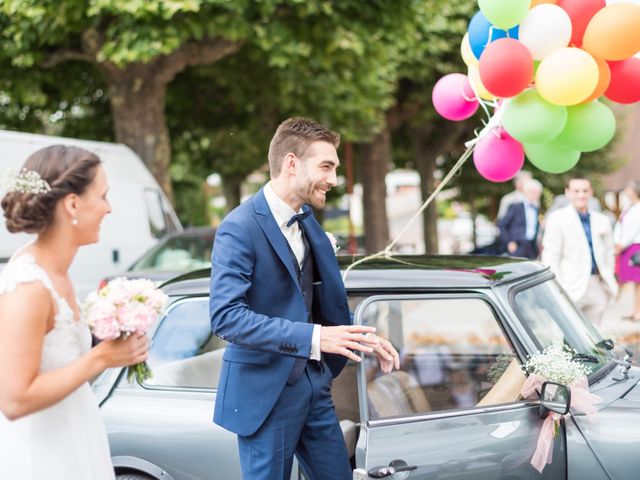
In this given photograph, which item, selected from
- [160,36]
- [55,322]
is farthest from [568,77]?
[160,36]

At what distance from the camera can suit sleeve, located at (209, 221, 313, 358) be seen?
2.67m

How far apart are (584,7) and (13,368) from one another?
10.8 ft

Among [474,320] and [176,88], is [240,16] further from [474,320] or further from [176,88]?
[176,88]

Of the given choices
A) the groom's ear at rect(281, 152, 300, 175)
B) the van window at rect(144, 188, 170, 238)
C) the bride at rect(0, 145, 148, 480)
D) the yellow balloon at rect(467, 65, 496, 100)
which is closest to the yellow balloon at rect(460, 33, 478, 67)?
the yellow balloon at rect(467, 65, 496, 100)

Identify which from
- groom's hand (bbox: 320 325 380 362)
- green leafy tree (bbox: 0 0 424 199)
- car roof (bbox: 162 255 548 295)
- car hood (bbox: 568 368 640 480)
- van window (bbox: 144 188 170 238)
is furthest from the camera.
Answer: van window (bbox: 144 188 170 238)

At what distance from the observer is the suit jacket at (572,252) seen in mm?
6473

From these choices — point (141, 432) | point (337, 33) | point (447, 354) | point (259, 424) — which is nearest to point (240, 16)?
point (337, 33)

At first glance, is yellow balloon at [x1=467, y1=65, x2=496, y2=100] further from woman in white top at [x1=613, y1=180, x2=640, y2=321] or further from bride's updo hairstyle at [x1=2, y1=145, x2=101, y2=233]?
woman in white top at [x1=613, y1=180, x2=640, y2=321]

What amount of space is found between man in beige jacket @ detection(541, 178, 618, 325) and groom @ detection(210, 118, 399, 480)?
12.9 feet

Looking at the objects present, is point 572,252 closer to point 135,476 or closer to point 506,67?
point 506,67

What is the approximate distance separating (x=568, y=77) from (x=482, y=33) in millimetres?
648

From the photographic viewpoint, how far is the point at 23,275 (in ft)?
6.94

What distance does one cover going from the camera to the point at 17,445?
2.18 metres

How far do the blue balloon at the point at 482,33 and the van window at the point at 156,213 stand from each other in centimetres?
709
